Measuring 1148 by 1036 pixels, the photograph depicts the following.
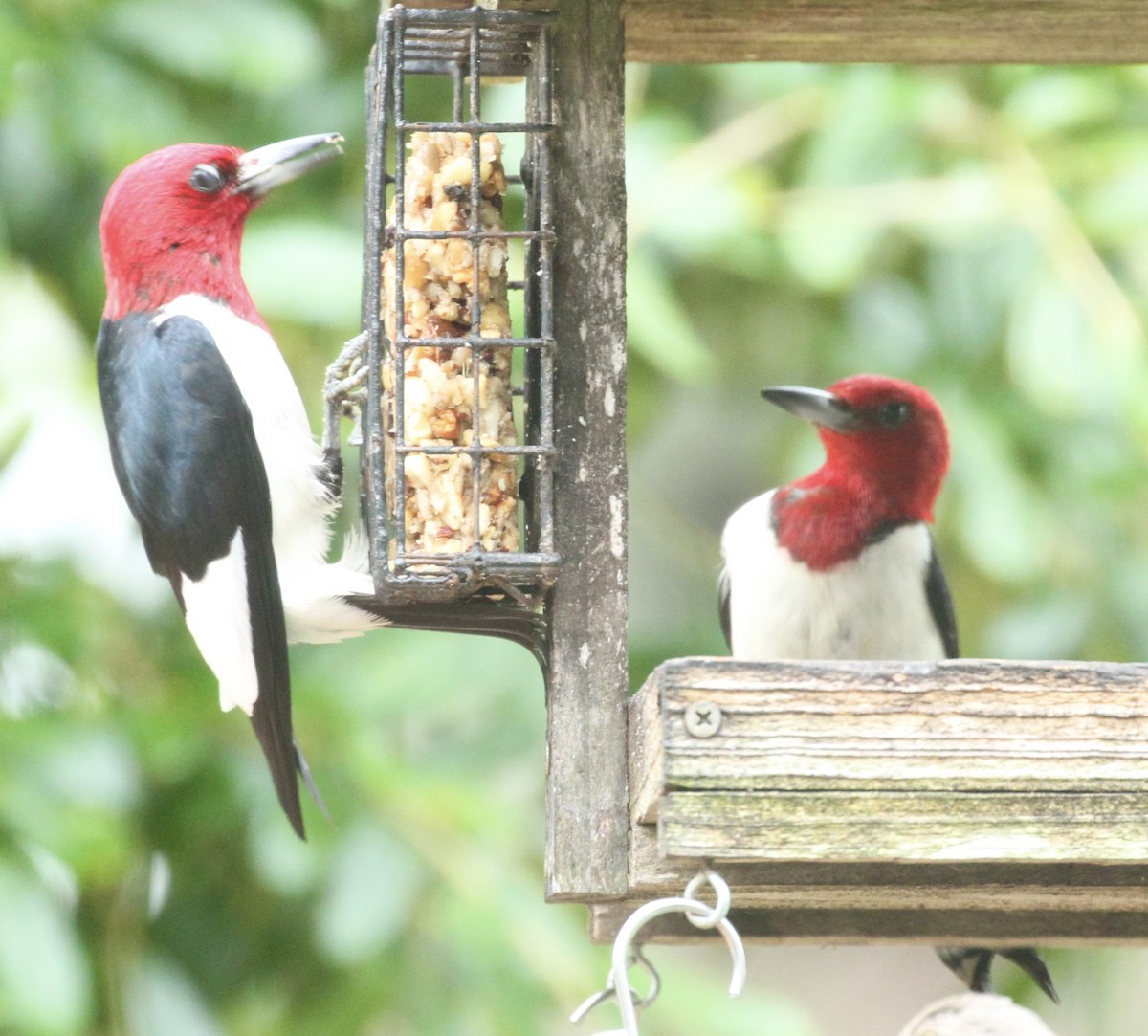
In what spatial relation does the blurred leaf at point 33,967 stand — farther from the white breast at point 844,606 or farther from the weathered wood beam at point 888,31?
the weathered wood beam at point 888,31

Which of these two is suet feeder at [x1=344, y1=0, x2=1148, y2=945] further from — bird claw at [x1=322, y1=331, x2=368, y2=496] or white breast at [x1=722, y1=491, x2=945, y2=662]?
white breast at [x1=722, y1=491, x2=945, y2=662]

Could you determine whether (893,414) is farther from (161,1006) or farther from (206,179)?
(161,1006)

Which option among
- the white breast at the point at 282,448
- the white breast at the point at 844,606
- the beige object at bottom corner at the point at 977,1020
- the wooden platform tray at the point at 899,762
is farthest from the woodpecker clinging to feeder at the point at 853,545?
the beige object at bottom corner at the point at 977,1020

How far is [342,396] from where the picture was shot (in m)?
2.53

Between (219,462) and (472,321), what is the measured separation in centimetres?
67

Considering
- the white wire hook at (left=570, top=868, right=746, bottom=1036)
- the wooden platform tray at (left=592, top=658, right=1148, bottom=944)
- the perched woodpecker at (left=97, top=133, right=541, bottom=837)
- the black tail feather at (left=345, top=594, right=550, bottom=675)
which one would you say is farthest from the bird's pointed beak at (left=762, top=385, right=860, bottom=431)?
the white wire hook at (left=570, top=868, right=746, bottom=1036)

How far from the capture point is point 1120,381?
320 centimetres

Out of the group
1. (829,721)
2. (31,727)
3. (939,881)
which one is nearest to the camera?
(829,721)

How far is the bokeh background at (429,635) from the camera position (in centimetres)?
312

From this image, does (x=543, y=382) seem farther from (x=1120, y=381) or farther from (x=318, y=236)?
(x=1120, y=381)

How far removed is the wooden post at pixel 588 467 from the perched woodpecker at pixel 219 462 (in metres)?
0.51

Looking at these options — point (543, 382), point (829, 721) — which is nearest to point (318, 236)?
point (543, 382)

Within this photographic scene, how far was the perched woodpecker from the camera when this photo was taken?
2.49 metres

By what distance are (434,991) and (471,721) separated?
1.72ft
